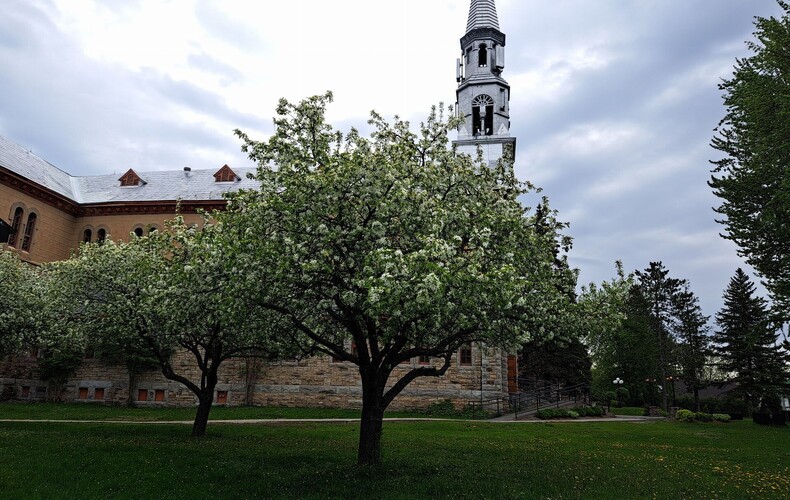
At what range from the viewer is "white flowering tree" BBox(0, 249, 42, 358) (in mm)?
23781

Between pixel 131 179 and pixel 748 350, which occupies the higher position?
pixel 131 179

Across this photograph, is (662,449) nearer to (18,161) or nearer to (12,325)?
(12,325)

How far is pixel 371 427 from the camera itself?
12.9 meters

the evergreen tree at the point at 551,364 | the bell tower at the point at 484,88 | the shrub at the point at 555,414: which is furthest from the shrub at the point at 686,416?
the bell tower at the point at 484,88

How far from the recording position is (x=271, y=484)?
10945mm

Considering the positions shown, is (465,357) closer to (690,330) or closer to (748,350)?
(748,350)

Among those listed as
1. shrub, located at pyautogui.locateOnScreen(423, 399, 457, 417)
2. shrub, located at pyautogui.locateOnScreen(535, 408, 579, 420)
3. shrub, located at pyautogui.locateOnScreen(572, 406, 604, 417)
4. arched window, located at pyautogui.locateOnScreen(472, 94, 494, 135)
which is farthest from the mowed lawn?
arched window, located at pyautogui.locateOnScreen(472, 94, 494, 135)

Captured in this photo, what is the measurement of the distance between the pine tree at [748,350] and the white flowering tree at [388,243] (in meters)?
34.6

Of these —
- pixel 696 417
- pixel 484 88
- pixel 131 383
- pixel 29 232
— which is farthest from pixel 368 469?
pixel 484 88

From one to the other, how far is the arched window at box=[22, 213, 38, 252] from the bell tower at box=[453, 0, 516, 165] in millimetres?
36795

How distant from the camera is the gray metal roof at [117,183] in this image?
42.6m

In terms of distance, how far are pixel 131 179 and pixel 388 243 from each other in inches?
1741

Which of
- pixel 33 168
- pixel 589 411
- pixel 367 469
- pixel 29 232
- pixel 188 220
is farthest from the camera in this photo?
pixel 33 168

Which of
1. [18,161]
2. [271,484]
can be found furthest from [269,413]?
[18,161]
